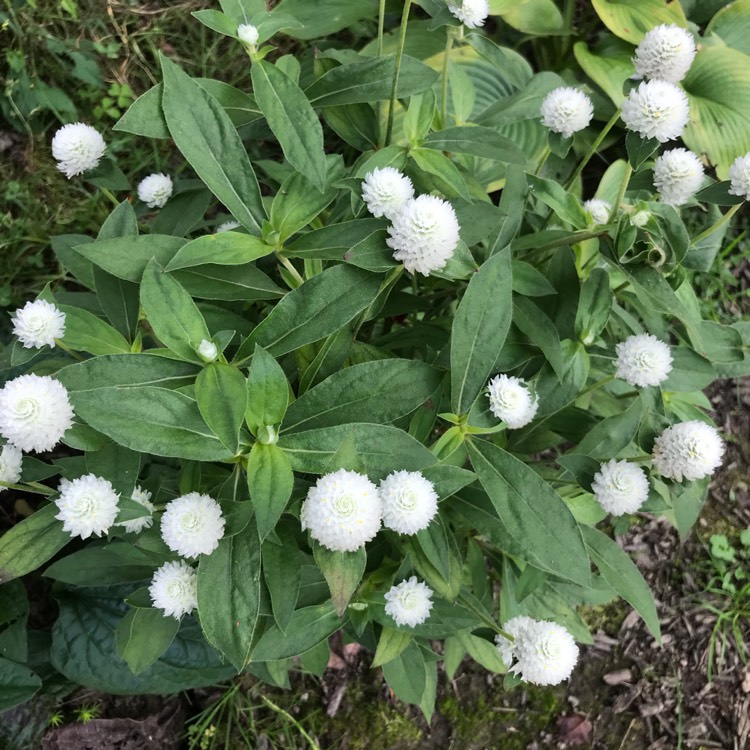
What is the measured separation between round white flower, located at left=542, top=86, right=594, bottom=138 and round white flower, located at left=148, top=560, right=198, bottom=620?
1182 mm

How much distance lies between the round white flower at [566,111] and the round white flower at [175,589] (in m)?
1.18

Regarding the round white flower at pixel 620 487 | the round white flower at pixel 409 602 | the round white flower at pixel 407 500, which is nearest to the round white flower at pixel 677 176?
the round white flower at pixel 620 487

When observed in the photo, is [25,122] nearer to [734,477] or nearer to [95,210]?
[95,210]

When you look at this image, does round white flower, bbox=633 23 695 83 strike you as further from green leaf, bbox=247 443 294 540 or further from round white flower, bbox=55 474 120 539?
round white flower, bbox=55 474 120 539

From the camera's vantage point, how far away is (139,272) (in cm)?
125

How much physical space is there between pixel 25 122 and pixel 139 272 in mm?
1425

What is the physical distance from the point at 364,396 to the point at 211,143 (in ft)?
1.84

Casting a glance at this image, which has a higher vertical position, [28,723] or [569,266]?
[569,266]

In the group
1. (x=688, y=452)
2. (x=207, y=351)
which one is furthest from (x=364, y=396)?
(x=688, y=452)

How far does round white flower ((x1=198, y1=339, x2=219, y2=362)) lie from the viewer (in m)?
1.14

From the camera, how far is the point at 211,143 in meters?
1.26

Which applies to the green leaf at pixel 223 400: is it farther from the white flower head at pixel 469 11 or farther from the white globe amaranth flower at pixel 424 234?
the white flower head at pixel 469 11

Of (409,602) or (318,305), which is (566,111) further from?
(409,602)

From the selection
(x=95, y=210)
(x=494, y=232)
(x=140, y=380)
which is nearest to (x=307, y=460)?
(x=140, y=380)
